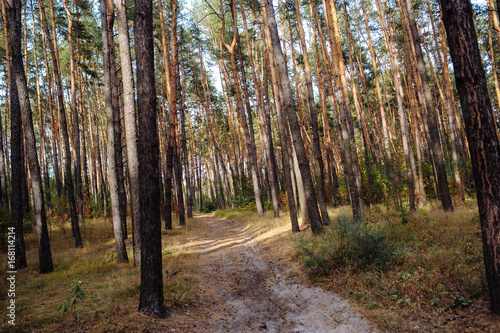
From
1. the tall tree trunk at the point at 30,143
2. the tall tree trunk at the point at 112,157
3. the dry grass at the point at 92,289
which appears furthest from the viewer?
the tall tree trunk at the point at 112,157

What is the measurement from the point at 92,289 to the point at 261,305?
11.2 feet

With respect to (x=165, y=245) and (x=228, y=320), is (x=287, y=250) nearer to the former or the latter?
(x=228, y=320)

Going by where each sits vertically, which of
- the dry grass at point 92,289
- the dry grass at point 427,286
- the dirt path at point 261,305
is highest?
the dry grass at point 92,289

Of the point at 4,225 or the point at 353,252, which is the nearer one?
the point at 353,252

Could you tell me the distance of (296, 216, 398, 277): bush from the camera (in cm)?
539

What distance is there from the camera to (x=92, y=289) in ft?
18.5

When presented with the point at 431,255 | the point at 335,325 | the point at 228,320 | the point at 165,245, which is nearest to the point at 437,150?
the point at 431,255

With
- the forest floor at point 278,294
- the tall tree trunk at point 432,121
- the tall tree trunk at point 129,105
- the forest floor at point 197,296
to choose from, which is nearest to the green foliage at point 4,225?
the forest floor at point 197,296

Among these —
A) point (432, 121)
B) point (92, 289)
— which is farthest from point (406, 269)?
point (432, 121)

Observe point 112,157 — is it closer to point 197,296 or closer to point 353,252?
point 197,296

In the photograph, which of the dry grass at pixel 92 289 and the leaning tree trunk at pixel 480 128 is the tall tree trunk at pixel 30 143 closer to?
the dry grass at pixel 92 289

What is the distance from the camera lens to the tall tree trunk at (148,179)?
4.46 meters

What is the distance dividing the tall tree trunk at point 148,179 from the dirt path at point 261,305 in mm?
543

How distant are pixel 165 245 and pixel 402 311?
27.7 ft
